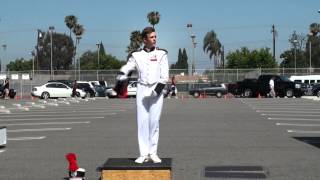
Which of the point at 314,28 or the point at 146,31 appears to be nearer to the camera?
the point at 146,31

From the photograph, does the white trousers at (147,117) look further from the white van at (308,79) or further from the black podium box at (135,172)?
the white van at (308,79)

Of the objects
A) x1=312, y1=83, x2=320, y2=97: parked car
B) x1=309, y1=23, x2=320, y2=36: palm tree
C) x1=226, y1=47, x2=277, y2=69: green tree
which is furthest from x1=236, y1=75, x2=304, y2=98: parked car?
x1=309, y1=23, x2=320, y2=36: palm tree

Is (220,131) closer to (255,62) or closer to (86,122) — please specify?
(86,122)

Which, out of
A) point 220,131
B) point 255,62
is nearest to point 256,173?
point 220,131

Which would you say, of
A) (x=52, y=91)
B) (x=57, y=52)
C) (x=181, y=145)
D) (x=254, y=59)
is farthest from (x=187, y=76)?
(x=57, y=52)

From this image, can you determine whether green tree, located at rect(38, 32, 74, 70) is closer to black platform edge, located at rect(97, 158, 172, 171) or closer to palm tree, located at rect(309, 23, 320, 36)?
palm tree, located at rect(309, 23, 320, 36)

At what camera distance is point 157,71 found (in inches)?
335

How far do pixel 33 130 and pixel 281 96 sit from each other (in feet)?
112

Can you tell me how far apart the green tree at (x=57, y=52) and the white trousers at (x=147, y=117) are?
136352 mm

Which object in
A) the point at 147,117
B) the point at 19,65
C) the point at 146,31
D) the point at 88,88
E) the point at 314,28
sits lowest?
the point at 147,117

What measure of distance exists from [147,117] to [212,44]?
137823 mm

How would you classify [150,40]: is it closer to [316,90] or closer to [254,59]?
[316,90]

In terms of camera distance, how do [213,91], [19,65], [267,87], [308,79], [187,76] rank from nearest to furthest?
[267,87] → [213,91] → [308,79] → [187,76] → [19,65]

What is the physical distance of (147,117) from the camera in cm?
861
